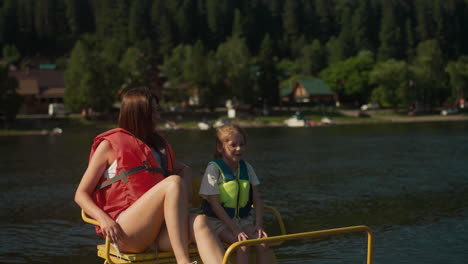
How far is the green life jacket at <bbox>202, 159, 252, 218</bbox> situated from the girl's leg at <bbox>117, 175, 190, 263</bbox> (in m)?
0.83

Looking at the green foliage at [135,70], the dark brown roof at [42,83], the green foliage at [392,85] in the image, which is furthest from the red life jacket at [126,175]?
the dark brown roof at [42,83]

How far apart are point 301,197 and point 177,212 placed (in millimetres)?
13685

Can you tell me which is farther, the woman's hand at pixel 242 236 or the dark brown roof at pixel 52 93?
the dark brown roof at pixel 52 93

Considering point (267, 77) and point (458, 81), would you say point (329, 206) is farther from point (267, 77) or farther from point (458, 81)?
point (458, 81)

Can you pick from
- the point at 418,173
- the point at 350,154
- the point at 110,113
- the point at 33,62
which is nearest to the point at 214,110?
the point at 110,113

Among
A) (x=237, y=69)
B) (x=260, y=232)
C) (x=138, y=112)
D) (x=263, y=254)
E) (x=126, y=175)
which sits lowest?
(x=237, y=69)

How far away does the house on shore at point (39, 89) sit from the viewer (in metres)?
112

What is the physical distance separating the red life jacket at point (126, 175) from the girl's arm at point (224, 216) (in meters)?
0.57

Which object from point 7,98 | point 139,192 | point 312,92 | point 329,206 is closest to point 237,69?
point 7,98

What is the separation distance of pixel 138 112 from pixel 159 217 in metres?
1.01

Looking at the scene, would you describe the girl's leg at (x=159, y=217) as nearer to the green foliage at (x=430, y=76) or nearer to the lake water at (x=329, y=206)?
the lake water at (x=329, y=206)

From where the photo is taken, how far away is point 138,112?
6.30 m

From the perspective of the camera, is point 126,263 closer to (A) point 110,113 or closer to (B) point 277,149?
(B) point 277,149

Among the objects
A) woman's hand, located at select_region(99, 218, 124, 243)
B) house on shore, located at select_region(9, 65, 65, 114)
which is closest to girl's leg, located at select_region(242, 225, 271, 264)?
woman's hand, located at select_region(99, 218, 124, 243)
